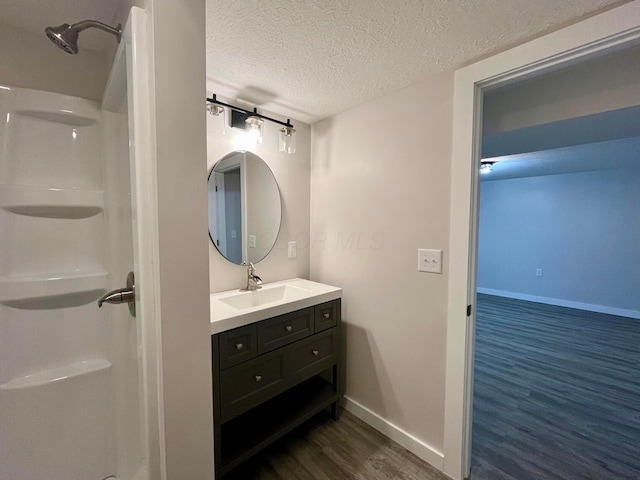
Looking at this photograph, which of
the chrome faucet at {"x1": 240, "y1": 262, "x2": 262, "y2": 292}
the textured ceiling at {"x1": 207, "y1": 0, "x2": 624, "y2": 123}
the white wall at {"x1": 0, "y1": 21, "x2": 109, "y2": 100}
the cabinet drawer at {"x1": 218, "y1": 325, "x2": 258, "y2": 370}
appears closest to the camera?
the textured ceiling at {"x1": 207, "y1": 0, "x2": 624, "y2": 123}

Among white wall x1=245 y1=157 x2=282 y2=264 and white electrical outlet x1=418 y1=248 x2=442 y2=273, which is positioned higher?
white wall x1=245 y1=157 x2=282 y2=264

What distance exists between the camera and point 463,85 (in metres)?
1.30

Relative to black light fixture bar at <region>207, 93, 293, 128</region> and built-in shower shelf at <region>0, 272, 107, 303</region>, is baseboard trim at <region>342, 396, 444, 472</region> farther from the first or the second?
black light fixture bar at <region>207, 93, 293, 128</region>

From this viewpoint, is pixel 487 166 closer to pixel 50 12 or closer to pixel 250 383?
pixel 250 383

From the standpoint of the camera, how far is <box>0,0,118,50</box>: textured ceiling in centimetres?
101

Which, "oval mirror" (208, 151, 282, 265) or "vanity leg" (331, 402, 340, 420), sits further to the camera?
"vanity leg" (331, 402, 340, 420)

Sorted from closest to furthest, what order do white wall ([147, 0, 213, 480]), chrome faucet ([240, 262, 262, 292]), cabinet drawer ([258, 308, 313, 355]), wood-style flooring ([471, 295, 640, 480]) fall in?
white wall ([147, 0, 213, 480]) → cabinet drawer ([258, 308, 313, 355]) → wood-style flooring ([471, 295, 640, 480]) → chrome faucet ([240, 262, 262, 292])

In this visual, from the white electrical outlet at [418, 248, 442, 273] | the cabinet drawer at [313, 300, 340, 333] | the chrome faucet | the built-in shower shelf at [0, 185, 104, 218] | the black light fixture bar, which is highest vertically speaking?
the black light fixture bar

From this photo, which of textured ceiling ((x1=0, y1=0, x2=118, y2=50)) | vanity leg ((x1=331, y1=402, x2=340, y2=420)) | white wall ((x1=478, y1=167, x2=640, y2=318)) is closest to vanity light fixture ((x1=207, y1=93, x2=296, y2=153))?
textured ceiling ((x1=0, y1=0, x2=118, y2=50))

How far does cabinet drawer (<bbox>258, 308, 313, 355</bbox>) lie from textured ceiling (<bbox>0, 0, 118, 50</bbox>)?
1505 mm

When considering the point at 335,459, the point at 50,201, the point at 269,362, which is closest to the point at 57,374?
the point at 50,201

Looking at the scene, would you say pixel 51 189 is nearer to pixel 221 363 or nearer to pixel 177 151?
pixel 177 151

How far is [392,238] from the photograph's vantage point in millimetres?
1660

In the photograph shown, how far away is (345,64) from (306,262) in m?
1.39
